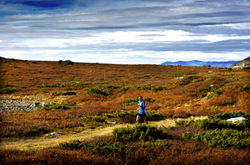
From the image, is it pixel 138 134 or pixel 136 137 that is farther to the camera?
pixel 138 134

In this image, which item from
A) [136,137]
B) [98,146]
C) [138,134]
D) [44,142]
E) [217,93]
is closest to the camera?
[98,146]

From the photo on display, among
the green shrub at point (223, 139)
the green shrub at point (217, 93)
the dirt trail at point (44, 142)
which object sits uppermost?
the green shrub at point (217, 93)

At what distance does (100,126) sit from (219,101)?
11.2m

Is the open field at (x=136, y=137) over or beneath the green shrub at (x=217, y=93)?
beneath

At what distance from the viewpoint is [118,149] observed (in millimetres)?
6914

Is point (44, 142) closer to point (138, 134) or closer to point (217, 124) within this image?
point (138, 134)

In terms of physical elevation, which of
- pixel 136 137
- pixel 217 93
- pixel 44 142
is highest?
pixel 217 93

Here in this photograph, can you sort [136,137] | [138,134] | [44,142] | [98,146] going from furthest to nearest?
1. [44,142]
2. [138,134]
3. [136,137]
4. [98,146]

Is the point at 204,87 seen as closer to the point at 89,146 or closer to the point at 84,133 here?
the point at 84,133

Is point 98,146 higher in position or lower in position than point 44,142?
higher

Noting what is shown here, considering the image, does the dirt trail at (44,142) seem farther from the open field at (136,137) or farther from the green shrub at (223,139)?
Answer: the green shrub at (223,139)

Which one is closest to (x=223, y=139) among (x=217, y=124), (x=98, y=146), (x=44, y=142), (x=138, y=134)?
(x=217, y=124)

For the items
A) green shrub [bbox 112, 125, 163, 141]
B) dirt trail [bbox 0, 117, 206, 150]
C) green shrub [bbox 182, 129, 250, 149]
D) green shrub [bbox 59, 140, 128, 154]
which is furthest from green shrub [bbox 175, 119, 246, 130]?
green shrub [bbox 59, 140, 128, 154]

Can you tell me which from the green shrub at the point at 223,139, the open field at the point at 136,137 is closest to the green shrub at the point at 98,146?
the open field at the point at 136,137
